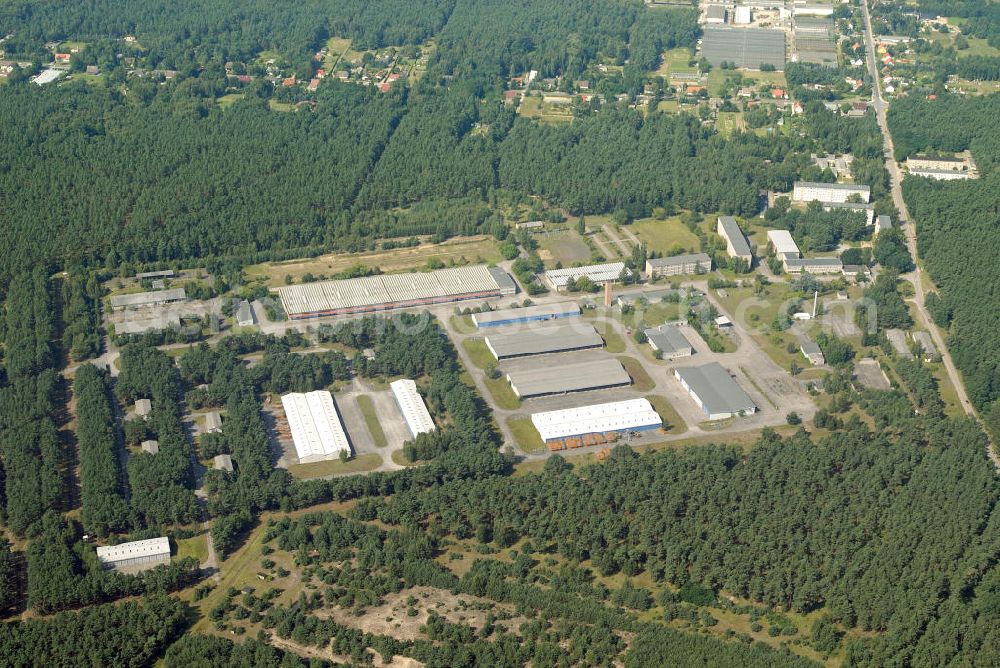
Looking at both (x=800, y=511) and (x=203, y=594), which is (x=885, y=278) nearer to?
(x=800, y=511)

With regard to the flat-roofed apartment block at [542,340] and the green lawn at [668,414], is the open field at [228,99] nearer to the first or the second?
the flat-roofed apartment block at [542,340]

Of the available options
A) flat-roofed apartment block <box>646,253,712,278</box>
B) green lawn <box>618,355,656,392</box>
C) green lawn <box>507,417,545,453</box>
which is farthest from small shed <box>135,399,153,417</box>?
flat-roofed apartment block <box>646,253,712,278</box>

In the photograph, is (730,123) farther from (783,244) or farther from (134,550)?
(134,550)

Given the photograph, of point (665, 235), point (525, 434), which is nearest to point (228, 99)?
point (665, 235)

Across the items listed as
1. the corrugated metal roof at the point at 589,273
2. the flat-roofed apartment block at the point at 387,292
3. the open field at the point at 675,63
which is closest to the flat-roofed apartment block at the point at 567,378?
the flat-roofed apartment block at the point at 387,292

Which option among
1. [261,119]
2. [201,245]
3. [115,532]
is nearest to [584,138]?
[261,119]
